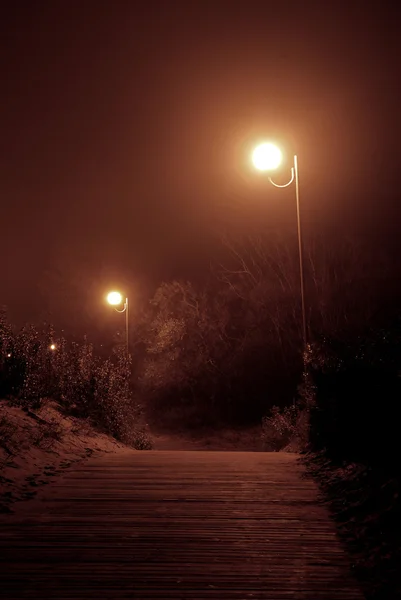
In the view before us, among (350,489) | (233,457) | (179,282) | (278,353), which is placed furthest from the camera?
(179,282)

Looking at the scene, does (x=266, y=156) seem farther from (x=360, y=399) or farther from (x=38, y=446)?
(x=360, y=399)

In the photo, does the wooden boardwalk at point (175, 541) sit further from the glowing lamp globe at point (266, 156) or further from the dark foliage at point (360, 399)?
the glowing lamp globe at point (266, 156)

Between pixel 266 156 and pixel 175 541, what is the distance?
1276 centimetres

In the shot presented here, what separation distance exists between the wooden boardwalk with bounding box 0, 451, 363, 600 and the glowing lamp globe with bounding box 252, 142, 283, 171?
10139 mm

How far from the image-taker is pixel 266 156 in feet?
55.6

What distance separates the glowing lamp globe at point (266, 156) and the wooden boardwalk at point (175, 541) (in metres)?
10.1

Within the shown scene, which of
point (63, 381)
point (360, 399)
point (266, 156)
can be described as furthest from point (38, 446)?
point (266, 156)

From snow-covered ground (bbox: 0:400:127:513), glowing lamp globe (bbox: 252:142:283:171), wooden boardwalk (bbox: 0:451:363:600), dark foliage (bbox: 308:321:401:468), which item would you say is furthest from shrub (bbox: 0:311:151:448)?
glowing lamp globe (bbox: 252:142:283:171)

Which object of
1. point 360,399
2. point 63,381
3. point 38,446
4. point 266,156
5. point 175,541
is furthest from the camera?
point 266,156

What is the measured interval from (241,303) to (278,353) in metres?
3.61

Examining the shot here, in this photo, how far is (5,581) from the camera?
15.0ft

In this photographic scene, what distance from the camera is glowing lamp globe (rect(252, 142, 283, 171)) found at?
1681 cm

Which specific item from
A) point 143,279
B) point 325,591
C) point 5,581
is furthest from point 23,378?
point 143,279

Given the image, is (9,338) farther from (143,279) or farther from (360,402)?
(143,279)
